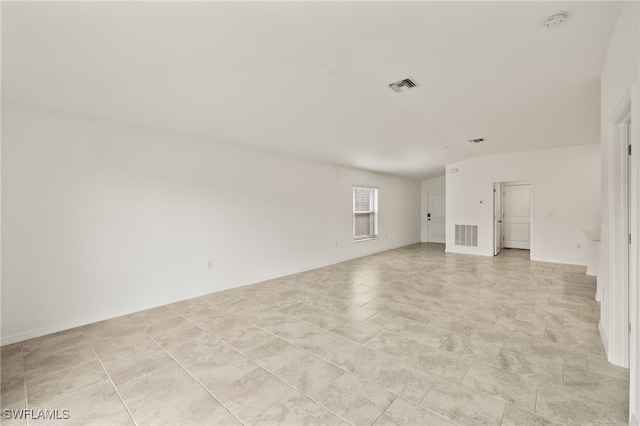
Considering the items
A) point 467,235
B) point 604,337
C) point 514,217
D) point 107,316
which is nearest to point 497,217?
point 467,235

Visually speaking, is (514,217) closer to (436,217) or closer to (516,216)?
(516,216)

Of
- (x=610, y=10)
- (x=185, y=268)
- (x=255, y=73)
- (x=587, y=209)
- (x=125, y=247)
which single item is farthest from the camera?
(x=587, y=209)

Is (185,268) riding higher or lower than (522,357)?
higher

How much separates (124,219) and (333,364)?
312 cm

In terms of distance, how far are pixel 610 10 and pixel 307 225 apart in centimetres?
489

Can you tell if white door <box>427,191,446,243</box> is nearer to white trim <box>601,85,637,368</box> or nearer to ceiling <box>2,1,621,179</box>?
ceiling <box>2,1,621,179</box>

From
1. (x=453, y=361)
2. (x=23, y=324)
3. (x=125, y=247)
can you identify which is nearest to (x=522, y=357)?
(x=453, y=361)

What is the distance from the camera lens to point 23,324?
282cm

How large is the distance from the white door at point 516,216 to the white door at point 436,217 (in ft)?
6.36

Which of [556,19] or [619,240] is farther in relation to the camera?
[619,240]

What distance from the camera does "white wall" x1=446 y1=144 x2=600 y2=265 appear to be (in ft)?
19.0

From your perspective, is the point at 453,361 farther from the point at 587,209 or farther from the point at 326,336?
the point at 587,209

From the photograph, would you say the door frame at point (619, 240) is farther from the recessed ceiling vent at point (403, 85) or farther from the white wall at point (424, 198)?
the white wall at point (424, 198)

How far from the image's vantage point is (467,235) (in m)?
7.46
